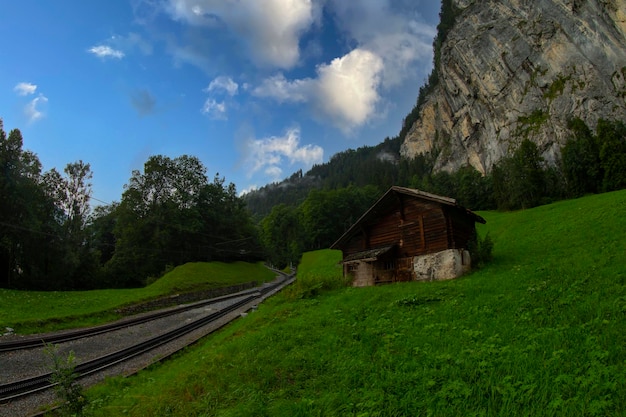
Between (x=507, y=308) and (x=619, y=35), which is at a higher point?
(x=619, y=35)

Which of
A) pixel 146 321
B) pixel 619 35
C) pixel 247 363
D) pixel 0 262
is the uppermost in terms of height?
pixel 619 35

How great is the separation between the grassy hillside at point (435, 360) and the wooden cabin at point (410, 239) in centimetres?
630

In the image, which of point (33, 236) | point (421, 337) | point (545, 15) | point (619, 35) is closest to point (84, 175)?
point (33, 236)

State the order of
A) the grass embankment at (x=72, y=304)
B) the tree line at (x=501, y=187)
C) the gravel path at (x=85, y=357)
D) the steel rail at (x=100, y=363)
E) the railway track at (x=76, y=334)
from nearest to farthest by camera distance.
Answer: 1. the gravel path at (x=85, y=357)
2. the steel rail at (x=100, y=363)
3. the railway track at (x=76, y=334)
4. the grass embankment at (x=72, y=304)
5. the tree line at (x=501, y=187)

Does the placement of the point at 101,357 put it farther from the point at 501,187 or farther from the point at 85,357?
the point at 501,187

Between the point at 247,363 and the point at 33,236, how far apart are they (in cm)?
4102

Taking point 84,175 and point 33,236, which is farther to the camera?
point 84,175

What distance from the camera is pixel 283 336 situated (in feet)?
36.0

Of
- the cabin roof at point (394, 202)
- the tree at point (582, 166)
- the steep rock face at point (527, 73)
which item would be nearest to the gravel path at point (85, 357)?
the cabin roof at point (394, 202)

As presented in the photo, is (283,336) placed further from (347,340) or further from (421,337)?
(421,337)

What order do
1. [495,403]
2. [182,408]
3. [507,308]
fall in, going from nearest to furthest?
[495,403] → [182,408] → [507,308]

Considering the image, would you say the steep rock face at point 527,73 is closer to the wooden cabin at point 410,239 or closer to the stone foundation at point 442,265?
the wooden cabin at point 410,239

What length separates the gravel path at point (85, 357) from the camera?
39.4ft

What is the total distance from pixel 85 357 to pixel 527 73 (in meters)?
106
